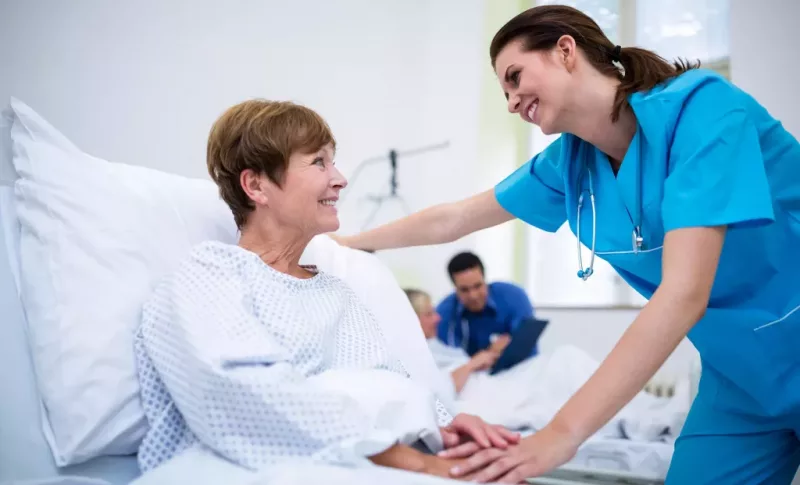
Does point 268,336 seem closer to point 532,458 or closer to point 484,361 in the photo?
point 532,458

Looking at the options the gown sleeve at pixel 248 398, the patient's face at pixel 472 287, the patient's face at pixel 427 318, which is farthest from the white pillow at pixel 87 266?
the patient's face at pixel 472 287

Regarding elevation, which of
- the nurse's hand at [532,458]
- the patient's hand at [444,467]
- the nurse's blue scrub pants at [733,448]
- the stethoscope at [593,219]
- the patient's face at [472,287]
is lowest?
the patient's face at [472,287]

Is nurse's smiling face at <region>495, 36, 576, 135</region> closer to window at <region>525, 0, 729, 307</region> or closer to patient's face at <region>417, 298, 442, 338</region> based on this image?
patient's face at <region>417, 298, 442, 338</region>

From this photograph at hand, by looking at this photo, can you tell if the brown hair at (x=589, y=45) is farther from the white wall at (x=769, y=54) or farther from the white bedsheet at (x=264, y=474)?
the white wall at (x=769, y=54)

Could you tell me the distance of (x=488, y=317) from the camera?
335cm

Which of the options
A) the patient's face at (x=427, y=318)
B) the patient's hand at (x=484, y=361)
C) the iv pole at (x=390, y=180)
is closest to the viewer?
the patient's hand at (x=484, y=361)

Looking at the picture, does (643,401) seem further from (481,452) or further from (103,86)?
(103,86)

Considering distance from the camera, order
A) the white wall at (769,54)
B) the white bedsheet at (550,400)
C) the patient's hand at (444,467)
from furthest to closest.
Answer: the white wall at (769,54), the white bedsheet at (550,400), the patient's hand at (444,467)

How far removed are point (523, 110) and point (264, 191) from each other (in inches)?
18.4

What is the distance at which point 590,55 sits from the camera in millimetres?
1167

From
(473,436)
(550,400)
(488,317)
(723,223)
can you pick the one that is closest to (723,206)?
(723,223)

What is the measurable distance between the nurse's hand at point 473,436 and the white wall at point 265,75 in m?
1.24

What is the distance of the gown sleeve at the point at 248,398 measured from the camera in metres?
0.91

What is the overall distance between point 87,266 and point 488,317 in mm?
2431
